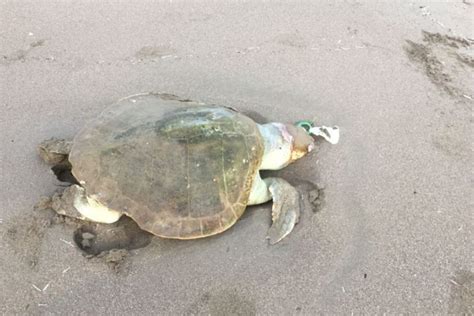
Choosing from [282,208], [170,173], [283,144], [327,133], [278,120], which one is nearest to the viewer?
[170,173]

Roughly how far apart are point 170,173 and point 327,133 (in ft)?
3.75

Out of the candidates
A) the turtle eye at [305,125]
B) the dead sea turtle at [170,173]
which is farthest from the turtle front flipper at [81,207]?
the turtle eye at [305,125]

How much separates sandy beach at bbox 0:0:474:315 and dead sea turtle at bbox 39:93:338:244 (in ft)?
0.41

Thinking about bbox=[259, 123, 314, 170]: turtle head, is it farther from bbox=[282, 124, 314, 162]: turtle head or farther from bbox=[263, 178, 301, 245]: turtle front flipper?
bbox=[263, 178, 301, 245]: turtle front flipper

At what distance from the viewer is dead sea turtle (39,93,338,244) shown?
209 centimetres

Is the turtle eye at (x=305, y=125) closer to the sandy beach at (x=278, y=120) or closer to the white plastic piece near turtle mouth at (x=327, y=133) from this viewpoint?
the white plastic piece near turtle mouth at (x=327, y=133)

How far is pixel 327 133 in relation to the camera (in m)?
2.75

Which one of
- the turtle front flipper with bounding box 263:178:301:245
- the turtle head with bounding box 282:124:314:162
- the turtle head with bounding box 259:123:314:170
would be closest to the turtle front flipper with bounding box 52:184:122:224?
the turtle front flipper with bounding box 263:178:301:245

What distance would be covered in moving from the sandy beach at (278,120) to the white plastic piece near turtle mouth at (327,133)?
0.17ft

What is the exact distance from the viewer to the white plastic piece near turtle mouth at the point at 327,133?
8.93ft

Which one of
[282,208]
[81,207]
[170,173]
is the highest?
[170,173]

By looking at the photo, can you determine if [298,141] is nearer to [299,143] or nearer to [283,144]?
[299,143]

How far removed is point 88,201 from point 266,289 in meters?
0.99

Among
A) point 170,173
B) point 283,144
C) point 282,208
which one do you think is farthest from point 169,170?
point 283,144
